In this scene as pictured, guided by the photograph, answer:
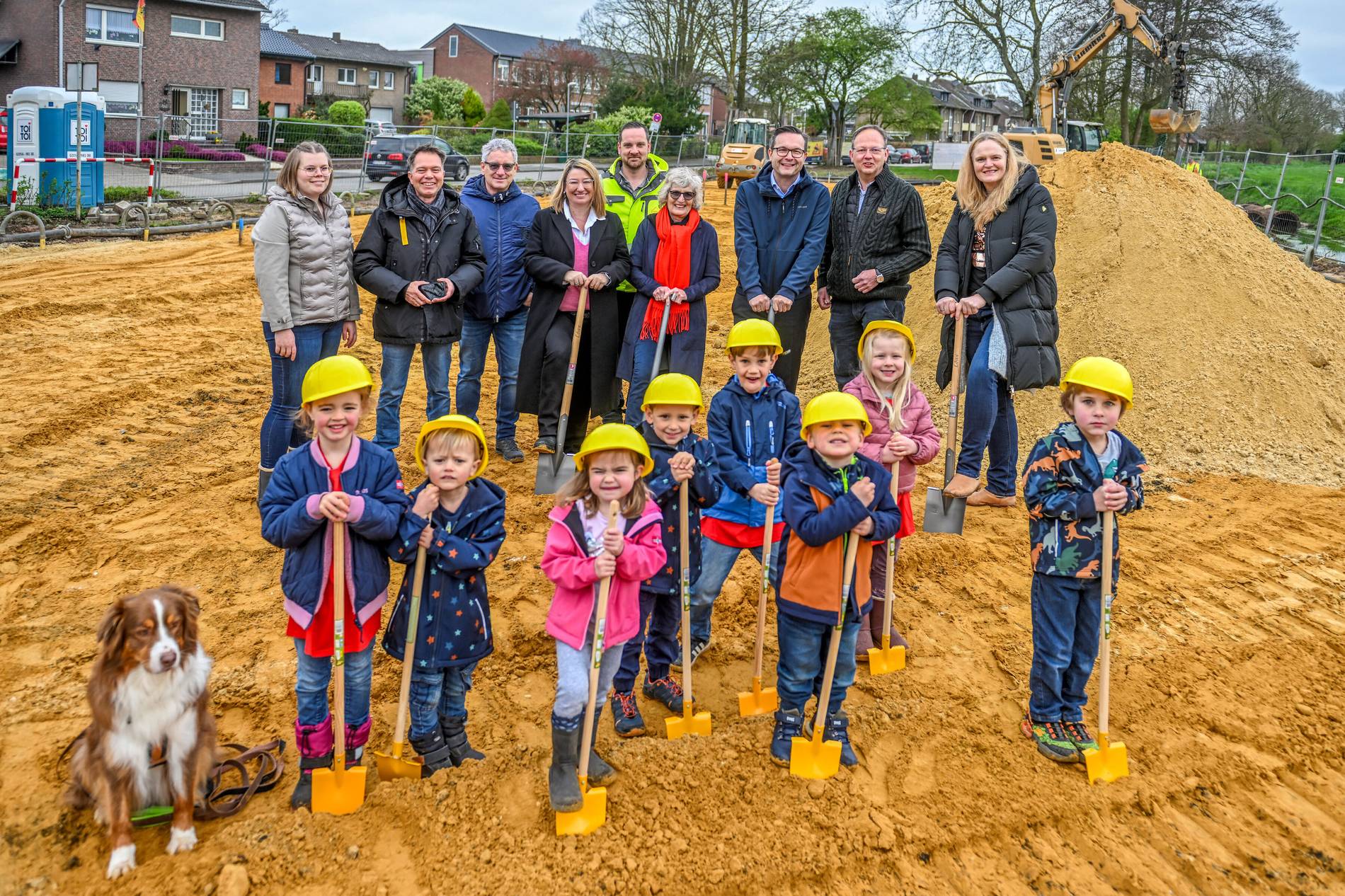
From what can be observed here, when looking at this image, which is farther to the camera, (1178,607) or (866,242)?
(866,242)

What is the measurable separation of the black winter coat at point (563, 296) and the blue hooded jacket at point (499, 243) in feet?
0.48

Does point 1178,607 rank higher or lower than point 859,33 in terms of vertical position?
lower

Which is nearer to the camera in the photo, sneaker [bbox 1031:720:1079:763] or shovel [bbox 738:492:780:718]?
sneaker [bbox 1031:720:1079:763]

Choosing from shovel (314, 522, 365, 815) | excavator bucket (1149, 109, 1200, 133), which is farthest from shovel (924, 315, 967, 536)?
excavator bucket (1149, 109, 1200, 133)

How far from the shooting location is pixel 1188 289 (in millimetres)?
10031

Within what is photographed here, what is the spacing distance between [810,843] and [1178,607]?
3463mm

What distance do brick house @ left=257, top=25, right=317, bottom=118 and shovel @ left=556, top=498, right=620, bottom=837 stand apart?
5248 centimetres

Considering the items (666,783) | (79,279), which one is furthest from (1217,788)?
(79,279)

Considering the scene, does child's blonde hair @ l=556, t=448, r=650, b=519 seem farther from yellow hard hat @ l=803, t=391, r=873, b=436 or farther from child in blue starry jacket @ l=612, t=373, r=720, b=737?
yellow hard hat @ l=803, t=391, r=873, b=436

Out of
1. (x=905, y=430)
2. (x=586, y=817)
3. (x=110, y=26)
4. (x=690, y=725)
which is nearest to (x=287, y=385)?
(x=690, y=725)

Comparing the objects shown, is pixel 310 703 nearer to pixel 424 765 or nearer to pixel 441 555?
pixel 424 765

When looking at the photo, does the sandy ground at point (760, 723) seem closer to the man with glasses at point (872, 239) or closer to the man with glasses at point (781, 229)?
the man with glasses at point (872, 239)

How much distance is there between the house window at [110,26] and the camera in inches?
1387

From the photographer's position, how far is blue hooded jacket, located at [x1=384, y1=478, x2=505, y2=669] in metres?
3.91
